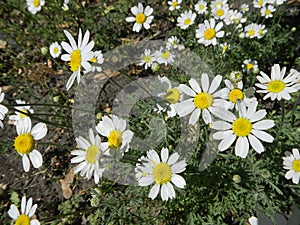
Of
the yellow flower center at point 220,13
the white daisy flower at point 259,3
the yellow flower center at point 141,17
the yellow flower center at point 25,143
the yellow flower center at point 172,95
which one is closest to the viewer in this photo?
the yellow flower center at point 25,143

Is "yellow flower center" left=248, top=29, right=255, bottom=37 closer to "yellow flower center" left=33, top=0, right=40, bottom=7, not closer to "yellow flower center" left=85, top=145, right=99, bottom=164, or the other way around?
"yellow flower center" left=85, top=145, right=99, bottom=164

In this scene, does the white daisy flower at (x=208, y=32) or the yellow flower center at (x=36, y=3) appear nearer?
the white daisy flower at (x=208, y=32)

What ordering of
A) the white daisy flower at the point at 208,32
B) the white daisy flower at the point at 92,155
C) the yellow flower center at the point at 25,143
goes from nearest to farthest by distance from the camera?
1. the white daisy flower at the point at 92,155
2. the yellow flower center at the point at 25,143
3. the white daisy flower at the point at 208,32

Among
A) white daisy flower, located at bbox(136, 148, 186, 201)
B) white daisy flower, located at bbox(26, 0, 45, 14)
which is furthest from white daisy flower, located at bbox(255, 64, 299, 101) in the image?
white daisy flower, located at bbox(26, 0, 45, 14)

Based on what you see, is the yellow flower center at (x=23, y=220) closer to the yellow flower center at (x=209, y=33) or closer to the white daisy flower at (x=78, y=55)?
the white daisy flower at (x=78, y=55)

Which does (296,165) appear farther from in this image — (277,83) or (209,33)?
(209,33)

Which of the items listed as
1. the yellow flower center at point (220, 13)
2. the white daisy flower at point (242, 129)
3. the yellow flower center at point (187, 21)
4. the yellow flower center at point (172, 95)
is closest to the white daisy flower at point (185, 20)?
the yellow flower center at point (187, 21)

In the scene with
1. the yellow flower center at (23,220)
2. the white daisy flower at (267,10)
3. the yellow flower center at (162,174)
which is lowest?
the yellow flower center at (23,220)
